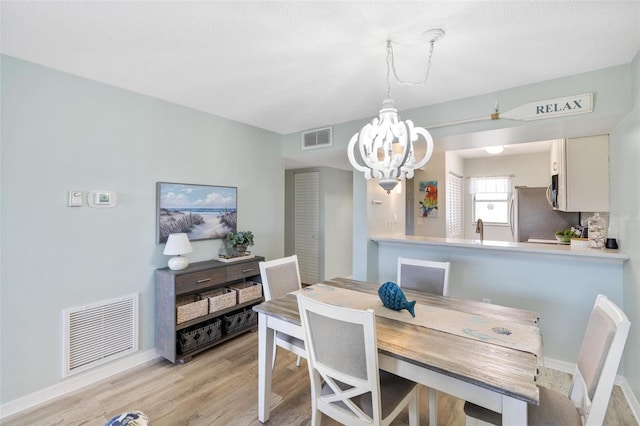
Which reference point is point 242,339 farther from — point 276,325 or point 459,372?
point 459,372

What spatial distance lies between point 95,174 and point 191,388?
1.93m

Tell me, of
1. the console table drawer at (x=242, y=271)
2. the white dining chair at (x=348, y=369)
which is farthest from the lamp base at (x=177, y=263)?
the white dining chair at (x=348, y=369)

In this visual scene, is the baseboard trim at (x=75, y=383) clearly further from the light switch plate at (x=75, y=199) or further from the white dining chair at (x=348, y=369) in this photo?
the white dining chair at (x=348, y=369)

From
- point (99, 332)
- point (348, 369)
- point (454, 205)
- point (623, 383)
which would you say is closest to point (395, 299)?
point (348, 369)

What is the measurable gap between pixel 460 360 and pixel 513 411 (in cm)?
23

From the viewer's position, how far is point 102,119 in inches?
96.8

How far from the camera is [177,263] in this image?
2.74 metres

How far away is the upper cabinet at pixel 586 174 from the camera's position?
2.60 meters

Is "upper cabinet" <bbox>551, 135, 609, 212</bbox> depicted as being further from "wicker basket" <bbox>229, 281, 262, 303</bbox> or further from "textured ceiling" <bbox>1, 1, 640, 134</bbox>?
"wicker basket" <bbox>229, 281, 262, 303</bbox>

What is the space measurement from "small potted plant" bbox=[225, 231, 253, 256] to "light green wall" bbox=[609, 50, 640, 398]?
331cm

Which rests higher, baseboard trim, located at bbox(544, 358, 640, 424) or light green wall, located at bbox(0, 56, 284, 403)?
light green wall, located at bbox(0, 56, 284, 403)

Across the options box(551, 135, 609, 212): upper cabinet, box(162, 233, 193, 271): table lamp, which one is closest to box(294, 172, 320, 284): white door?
box(162, 233, 193, 271): table lamp

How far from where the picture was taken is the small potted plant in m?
3.31

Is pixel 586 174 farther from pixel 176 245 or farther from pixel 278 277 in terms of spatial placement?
pixel 176 245
